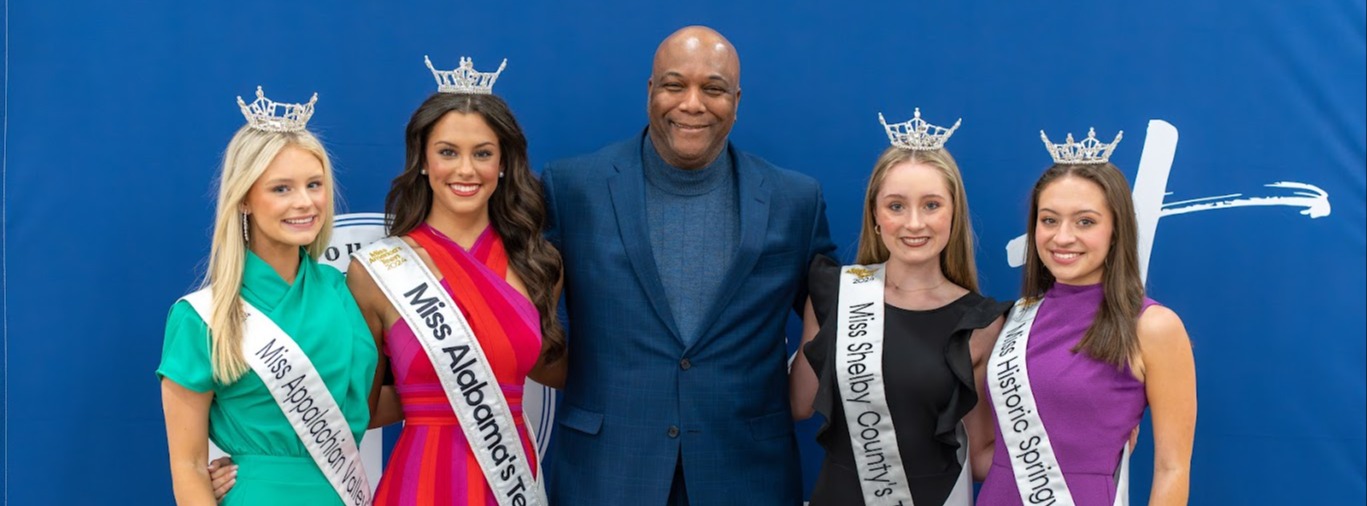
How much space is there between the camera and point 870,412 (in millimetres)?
2537

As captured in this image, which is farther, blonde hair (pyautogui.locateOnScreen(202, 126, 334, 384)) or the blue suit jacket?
the blue suit jacket

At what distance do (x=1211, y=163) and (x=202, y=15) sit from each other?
2.72 meters

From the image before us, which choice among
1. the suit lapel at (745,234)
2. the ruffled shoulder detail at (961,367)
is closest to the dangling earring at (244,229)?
the suit lapel at (745,234)

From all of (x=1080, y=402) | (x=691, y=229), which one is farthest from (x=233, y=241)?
(x=1080, y=402)

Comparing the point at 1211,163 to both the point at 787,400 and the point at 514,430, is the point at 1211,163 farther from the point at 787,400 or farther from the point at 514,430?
the point at 514,430

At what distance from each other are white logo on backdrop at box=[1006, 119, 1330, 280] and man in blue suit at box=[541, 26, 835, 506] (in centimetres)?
99

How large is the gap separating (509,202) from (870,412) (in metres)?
0.92

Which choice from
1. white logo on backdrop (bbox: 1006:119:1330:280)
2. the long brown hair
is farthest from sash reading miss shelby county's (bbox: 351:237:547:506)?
white logo on backdrop (bbox: 1006:119:1330:280)

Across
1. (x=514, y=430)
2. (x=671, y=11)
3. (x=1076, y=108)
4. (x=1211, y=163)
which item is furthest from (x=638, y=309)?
(x=1211, y=163)

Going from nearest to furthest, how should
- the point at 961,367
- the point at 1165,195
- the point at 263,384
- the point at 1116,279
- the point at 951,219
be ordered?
the point at 263,384 < the point at 1116,279 < the point at 961,367 < the point at 951,219 < the point at 1165,195

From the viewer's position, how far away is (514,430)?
8.43 ft

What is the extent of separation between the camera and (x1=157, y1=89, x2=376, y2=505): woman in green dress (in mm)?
2244

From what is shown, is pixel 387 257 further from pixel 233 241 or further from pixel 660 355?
pixel 660 355

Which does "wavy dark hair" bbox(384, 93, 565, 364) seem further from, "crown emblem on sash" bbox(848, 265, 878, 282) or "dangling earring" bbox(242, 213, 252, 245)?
"crown emblem on sash" bbox(848, 265, 878, 282)
